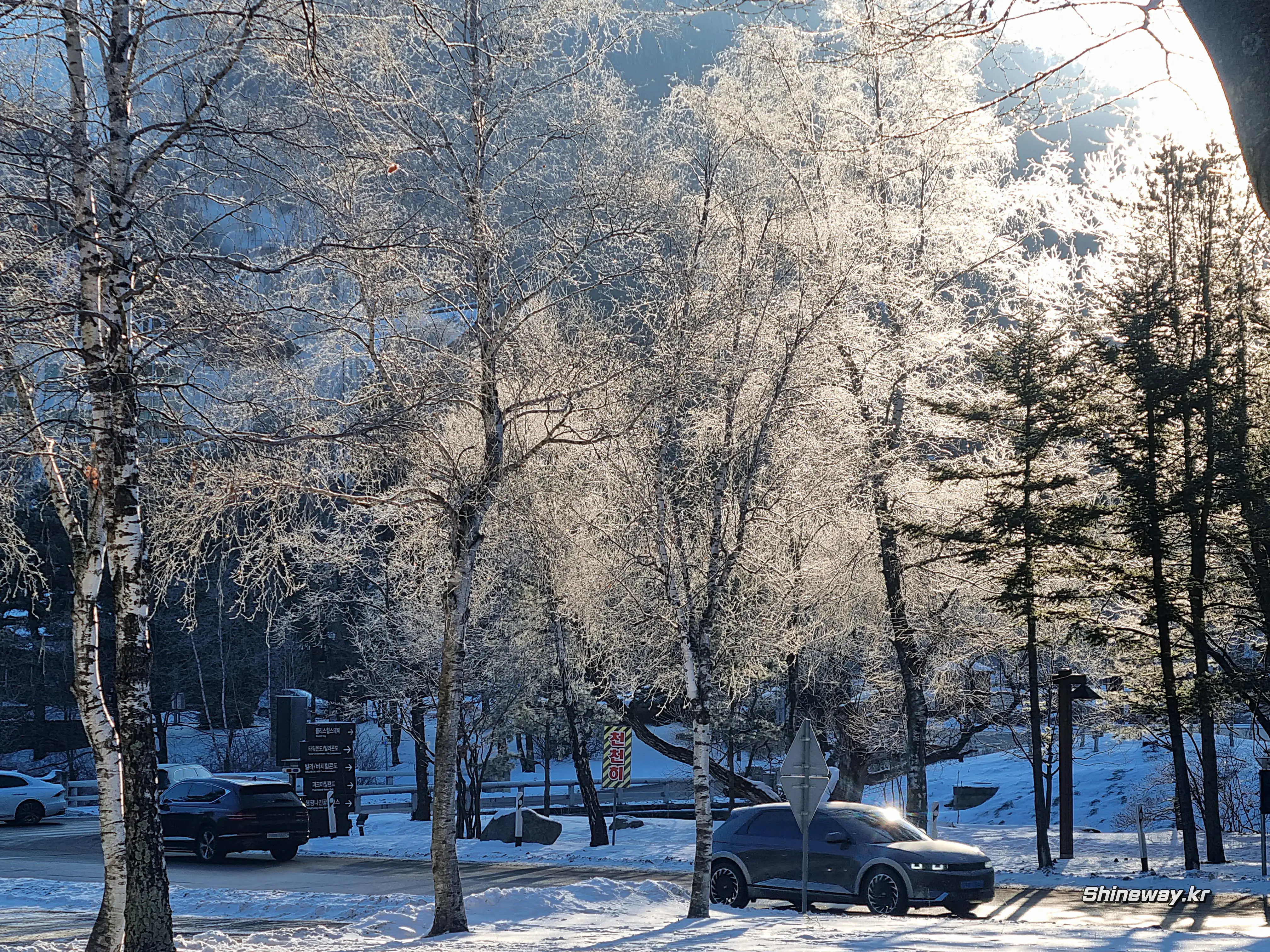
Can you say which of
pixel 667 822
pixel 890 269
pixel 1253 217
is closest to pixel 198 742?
pixel 667 822

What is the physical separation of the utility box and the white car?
986cm

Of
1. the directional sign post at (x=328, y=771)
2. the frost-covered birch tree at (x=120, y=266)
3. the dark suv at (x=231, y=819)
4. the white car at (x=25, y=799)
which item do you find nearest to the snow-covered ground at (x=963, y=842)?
the directional sign post at (x=328, y=771)

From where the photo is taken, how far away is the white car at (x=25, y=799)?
3588 centimetres

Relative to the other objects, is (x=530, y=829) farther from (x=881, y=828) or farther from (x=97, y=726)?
(x=97, y=726)

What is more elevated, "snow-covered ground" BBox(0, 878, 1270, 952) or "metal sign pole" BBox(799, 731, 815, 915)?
"metal sign pole" BBox(799, 731, 815, 915)

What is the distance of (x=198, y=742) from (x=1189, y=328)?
155 ft

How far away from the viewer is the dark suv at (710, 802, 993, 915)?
1677cm

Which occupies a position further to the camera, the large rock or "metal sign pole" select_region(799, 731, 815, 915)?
the large rock

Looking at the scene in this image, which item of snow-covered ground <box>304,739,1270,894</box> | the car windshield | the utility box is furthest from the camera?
the utility box

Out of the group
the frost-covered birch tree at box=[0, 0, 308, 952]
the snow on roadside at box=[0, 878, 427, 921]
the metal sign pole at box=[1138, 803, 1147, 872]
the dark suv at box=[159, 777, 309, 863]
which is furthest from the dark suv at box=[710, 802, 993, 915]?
the dark suv at box=[159, 777, 309, 863]

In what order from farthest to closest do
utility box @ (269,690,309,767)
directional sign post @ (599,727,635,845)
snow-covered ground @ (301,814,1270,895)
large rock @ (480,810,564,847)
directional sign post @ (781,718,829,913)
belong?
→ utility box @ (269,690,309,767) → large rock @ (480,810,564,847) → directional sign post @ (599,727,635,845) → snow-covered ground @ (301,814,1270,895) → directional sign post @ (781,718,829,913)

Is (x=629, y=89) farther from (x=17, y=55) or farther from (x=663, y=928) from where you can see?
(x=663, y=928)

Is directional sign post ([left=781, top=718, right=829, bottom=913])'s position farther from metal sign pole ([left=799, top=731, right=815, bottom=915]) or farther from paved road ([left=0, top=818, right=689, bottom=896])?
paved road ([left=0, top=818, right=689, bottom=896])

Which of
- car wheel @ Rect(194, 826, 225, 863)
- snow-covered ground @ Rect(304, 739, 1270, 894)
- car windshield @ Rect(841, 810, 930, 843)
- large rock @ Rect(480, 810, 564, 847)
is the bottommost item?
snow-covered ground @ Rect(304, 739, 1270, 894)
